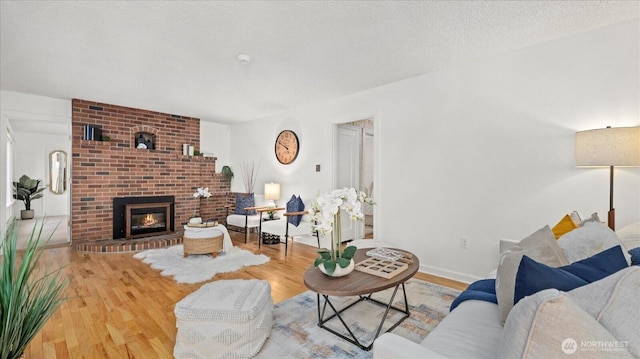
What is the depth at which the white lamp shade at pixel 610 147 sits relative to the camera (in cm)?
196

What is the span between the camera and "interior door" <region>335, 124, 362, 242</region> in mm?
4801

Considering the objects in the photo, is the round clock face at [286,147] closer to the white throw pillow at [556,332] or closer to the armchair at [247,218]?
the armchair at [247,218]

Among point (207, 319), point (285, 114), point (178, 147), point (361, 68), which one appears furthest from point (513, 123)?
point (178, 147)

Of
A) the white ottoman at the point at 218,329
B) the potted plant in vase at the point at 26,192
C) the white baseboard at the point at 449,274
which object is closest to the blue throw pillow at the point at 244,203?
the white baseboard at the point at 449,274

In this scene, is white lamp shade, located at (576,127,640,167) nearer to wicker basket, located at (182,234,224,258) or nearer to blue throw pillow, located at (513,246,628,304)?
blue throw pillow, located at (513,246,628,304)

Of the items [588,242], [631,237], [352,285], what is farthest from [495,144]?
[352,285]

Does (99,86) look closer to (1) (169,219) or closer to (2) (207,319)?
(1) (169,219)

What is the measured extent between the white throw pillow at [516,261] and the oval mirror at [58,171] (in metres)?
10.6

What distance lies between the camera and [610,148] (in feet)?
6.62

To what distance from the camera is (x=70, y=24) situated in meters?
2.31

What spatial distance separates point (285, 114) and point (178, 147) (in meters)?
2.44

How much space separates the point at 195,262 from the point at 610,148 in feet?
14.4

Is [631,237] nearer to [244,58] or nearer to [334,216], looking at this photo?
[334,216]

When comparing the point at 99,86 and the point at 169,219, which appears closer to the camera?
the point at 99,86
